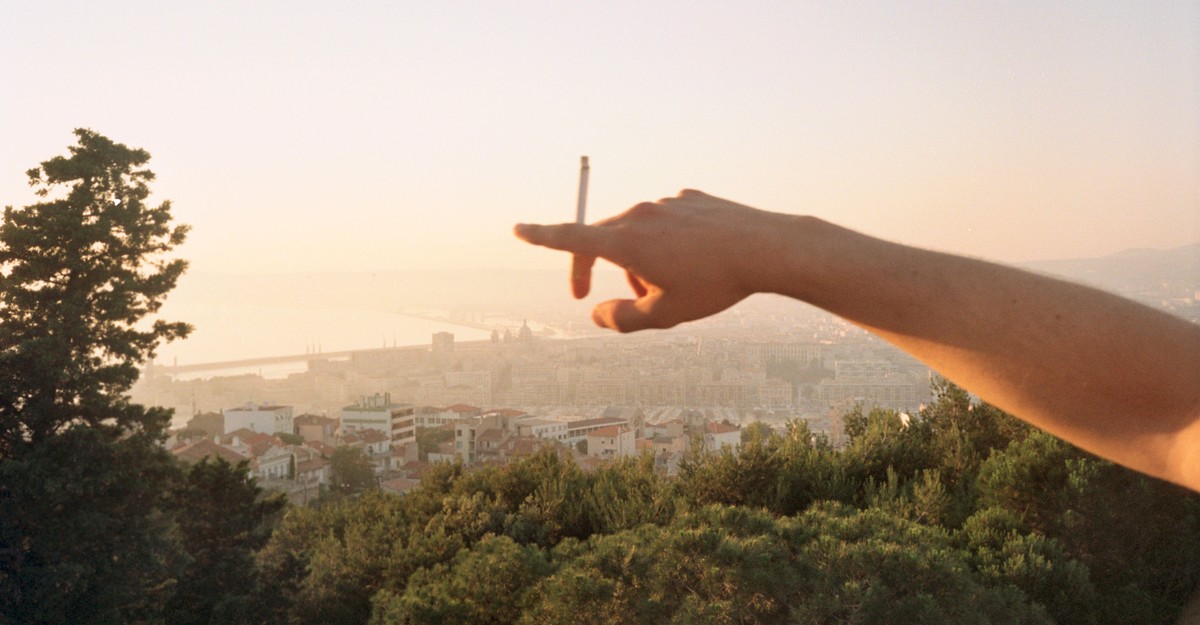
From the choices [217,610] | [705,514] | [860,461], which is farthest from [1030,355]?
[217,610]

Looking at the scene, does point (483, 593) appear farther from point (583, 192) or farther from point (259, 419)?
point (259, 419)

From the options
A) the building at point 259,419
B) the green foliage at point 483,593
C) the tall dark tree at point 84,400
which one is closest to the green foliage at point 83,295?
the tall dark tree at point 84,400

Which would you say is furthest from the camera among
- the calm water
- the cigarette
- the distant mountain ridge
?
the calm water

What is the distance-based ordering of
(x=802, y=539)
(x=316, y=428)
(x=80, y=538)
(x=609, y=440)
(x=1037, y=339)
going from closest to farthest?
(x=1037, y=339) < (x=802, y=539) < (x=80, y=538) < (x=609, y=440) < (x=316, y=428)

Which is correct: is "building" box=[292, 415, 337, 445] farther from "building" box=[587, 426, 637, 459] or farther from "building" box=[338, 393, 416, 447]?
"building" box=[587, 426, 637, 459]

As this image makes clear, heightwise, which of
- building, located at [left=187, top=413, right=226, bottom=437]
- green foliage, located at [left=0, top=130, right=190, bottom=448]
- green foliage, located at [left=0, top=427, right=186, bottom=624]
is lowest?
building, located at [left=187, top=413, right=226, bottom=437]

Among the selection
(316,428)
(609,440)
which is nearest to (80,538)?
(609,440)

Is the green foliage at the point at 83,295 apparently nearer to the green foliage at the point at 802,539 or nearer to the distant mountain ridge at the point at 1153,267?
the green foliage at the point at 802,539

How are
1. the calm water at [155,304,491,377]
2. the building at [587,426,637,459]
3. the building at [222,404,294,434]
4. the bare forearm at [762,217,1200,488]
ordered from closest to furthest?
the bare forearm at [762,217,1200,488] → the building at [587,426,637,459] → the calm water at [155,304,491,377] → the building at [222,404,294,434]

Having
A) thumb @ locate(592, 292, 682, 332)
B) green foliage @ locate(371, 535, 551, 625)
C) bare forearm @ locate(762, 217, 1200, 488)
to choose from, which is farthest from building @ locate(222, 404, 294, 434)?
bare forearm @ locate(762, 217, 1200, 488)
